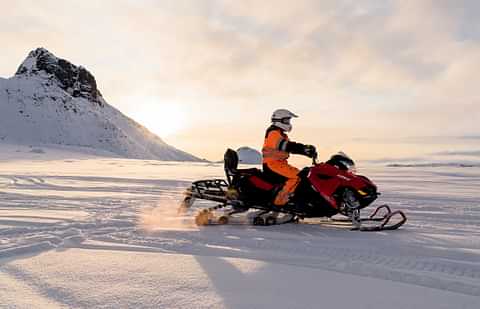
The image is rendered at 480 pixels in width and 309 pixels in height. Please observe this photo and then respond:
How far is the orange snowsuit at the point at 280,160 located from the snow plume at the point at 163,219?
4.49 feet

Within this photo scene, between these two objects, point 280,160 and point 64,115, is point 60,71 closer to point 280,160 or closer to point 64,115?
point 64,115

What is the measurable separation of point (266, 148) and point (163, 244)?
2.25 m

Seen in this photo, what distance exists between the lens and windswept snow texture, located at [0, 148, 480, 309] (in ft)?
9.78

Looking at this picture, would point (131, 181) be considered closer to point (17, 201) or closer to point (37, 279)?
point (17, 201)

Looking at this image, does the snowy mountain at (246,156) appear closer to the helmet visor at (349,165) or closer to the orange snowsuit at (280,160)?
the orange snowsuit at (280,160)

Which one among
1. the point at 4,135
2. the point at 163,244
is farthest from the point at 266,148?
the point at 4,135

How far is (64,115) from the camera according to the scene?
10331 cm

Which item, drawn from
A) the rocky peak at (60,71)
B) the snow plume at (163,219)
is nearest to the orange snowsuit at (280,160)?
the snow plume at (163,219)

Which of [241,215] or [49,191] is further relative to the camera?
[49,191]

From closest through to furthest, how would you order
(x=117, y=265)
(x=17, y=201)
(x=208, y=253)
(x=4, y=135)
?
1. (x=117, y=265)
2. (x=208, y=253)
3. (x=17, y=201)
4. (x=4, y=135)

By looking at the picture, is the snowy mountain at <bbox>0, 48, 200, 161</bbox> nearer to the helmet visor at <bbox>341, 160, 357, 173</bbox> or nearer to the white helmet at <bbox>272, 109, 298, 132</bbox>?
the white helmet at <bbox>272, 109, 298, 132</bbox>

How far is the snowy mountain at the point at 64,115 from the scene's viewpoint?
9512 centimetres

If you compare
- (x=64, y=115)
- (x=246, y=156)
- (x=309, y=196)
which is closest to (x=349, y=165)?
(x=309, y=196)

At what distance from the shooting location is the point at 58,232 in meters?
5.22
